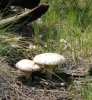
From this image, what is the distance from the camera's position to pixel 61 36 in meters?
4.02

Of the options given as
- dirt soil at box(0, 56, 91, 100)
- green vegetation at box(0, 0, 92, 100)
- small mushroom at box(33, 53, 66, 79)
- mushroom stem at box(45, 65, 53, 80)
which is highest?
green vegetation at box(0, 0, 92, 100)

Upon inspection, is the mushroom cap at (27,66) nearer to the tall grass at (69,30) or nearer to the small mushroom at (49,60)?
the small mushroom at (49,60)

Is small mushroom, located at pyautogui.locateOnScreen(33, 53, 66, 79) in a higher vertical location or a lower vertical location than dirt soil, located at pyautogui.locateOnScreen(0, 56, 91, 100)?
higher

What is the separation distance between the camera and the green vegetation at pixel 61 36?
3.65 meters

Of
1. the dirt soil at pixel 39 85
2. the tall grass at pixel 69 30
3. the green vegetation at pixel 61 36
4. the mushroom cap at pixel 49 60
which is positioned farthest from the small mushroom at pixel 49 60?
the tall grass at pixel 69 30

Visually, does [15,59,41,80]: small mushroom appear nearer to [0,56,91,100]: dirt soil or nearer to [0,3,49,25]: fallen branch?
[0,56,91,100]: dirt soil

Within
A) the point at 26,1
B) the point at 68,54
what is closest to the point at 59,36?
the point at 68,54

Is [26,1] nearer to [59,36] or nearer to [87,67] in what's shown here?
[59,36]

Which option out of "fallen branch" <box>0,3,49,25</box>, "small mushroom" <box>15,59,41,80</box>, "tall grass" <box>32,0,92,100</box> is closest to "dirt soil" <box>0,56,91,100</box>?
"small mushroom" <box>15,59,41,80</box>

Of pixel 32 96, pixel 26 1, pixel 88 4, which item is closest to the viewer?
pixel 32 96

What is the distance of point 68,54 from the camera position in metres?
3.77

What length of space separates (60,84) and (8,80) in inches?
22.0

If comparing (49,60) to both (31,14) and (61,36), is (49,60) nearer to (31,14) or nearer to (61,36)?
(61,36)

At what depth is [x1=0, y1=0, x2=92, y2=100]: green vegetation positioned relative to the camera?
3650mm
